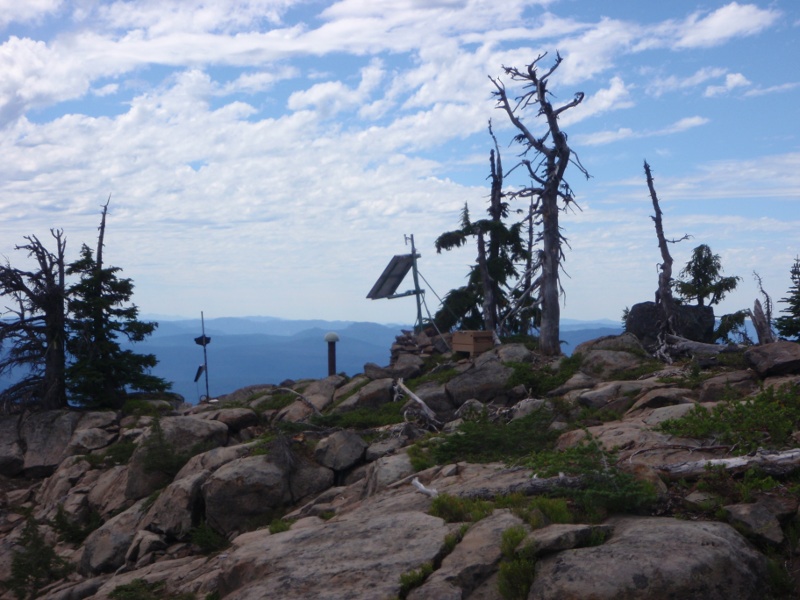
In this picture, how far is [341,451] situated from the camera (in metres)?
15.0

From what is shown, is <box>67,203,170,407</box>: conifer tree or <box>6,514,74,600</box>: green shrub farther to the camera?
<box>67,203,170,407</box>: conifer tree

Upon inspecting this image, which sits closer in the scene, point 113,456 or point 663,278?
point 113,456

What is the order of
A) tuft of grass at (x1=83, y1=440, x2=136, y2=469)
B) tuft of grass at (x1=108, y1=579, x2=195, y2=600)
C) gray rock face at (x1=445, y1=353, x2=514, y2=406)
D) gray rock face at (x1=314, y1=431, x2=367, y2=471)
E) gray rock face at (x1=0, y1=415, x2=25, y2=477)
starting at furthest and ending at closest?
gray rock face at (x1=0, y1=415, x2=25, y2=477)
tuft of grass at (x1=83, y1=440, x2=136, y2=469)
gray rock face at (x1=445, y1=353, x2=514, y2=406)
gray rock face at (x1=314, y1=431, x2=367, y2=471)
tuft of grass at (x1=108, y1=579, x2=195, y2=600)

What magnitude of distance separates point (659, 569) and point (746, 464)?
9.01 ft

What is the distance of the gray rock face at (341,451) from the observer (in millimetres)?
14945

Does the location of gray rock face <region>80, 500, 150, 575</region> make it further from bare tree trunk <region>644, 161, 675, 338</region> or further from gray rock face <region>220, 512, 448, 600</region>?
bare tree trunk <region>644, 161, 675, 338</region>

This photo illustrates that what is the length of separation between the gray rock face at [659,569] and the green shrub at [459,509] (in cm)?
165

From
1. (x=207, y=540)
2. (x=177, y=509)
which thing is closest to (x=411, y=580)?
(x=207, y=540)

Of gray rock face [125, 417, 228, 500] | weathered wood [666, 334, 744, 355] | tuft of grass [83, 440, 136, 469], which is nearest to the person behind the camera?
gray rock face [125, 417, 228, 500]

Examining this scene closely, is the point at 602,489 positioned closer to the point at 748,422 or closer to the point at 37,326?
the point at 748,422

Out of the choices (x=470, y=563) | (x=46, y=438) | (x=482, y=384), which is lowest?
(x=46, y=438)

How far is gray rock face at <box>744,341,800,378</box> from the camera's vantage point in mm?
14227

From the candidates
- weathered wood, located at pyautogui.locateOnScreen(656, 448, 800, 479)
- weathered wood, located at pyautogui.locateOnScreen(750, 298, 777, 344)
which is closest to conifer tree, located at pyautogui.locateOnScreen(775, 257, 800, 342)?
weathered wood, located at pyautogui.locateOnScreen(750, 298, 777, 344)

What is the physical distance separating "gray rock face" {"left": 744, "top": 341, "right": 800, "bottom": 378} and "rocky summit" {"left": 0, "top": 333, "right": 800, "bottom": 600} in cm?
4
